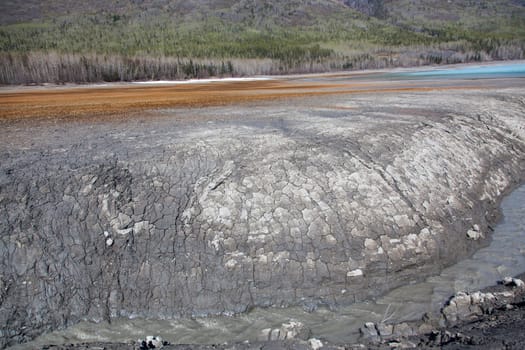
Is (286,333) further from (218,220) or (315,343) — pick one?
(218,220)

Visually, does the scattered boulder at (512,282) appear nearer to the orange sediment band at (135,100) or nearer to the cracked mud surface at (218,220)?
the cracked mud surface at (218,220)

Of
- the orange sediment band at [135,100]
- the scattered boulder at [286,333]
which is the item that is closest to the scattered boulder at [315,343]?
the scattered boulder at [286,333]

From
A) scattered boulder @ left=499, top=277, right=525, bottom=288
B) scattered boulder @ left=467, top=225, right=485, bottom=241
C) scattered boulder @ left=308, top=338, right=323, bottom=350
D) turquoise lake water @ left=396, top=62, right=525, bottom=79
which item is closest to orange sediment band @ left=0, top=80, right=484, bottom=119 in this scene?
scattered boulder @ left=467, top=225, right=485, bottom=241

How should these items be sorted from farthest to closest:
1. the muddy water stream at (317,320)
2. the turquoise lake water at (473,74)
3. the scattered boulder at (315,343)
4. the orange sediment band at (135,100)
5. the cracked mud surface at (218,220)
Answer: the turquoise lake water at (473,74)
the orange sediment band at (135,100)
the cracked mud surface at (218,220)
the muddy water stream at (317,320)
the scattered boulder at (315,343)

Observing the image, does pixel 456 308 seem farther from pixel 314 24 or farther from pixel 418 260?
pixel 314 24

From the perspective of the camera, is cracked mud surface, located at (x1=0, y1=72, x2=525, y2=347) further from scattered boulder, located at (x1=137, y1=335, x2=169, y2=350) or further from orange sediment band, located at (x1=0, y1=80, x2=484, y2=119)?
orange sediment band, located at (x1=0, y1=80, x2=484, y2=119)

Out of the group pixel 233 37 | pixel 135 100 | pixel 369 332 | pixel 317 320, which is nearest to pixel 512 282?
pixel 369 332
